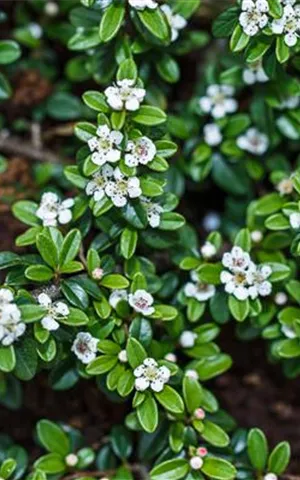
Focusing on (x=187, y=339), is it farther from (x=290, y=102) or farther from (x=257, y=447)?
(x=290, y=102)

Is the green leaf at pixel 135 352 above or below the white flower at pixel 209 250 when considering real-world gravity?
below

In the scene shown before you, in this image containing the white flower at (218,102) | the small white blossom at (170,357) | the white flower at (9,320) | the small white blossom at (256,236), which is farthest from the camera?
the white flower at (218,102)

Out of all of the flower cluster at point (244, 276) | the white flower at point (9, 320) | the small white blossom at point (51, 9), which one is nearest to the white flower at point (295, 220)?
the flower cluster at point (244, 276)

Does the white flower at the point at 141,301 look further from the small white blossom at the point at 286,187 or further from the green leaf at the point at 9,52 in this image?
the green leaf at the point at 9,52

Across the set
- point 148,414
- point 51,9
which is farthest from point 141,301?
point 51,9

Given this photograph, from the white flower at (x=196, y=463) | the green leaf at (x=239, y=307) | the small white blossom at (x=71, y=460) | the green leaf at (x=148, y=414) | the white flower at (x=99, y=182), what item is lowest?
the small white blossom at (x=71, y=460)

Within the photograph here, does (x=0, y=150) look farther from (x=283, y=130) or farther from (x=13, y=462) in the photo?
(x=13, y=462)
